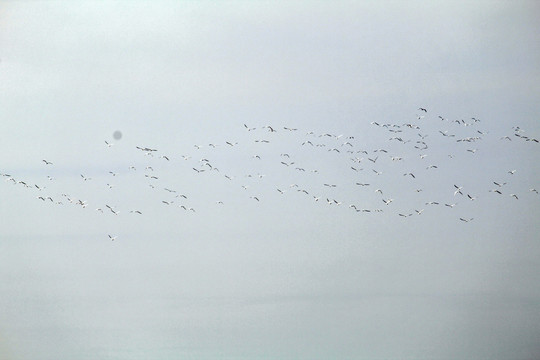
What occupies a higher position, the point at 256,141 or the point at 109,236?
the point at 256,141

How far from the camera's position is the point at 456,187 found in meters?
48.3

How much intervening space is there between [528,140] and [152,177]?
597 inches

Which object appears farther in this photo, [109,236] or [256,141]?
[109,236]

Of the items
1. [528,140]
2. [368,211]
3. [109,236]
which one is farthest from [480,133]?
[109,236]

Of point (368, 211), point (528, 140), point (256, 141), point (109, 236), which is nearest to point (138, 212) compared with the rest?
point (109, 236)

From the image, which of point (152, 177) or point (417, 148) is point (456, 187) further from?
point (152, 177)

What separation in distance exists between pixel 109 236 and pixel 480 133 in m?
15.7

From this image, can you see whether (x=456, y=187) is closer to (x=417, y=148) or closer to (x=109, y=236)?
(x=417, y=148)

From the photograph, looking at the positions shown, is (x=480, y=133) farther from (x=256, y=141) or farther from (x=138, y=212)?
(x=138, y=212)

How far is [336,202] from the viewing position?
47.3m

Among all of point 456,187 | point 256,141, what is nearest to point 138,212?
point 256,141

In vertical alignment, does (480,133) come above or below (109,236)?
above

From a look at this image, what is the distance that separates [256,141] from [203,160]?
8.18 ft

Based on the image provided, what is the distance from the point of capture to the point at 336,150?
4666 centimetres
